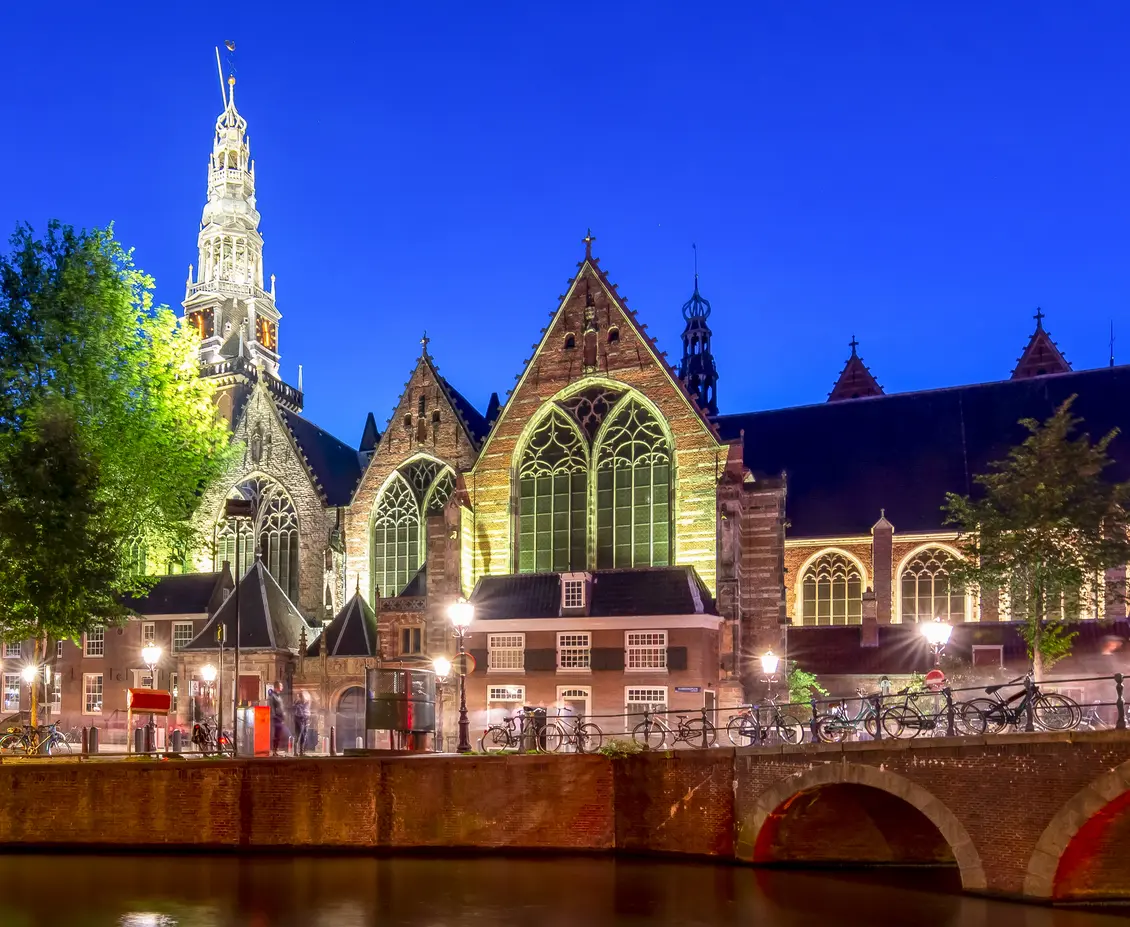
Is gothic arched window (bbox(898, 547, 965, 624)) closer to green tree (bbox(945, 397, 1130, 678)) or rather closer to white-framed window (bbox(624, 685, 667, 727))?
green tree (bbox(945, 397, 1130, 678))

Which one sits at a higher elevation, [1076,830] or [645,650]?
[645,650]

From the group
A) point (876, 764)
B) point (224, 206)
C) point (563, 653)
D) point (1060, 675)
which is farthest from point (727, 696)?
point (224, 206)

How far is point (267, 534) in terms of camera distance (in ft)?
151

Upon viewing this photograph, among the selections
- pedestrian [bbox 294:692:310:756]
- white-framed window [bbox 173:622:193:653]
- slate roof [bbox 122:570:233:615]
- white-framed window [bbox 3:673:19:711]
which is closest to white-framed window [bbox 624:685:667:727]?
pedestrian [bbox 294:692:310:756]

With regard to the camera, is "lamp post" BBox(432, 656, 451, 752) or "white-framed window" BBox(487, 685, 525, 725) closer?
"white-framed window" BBox(487, 685, 525, 725)

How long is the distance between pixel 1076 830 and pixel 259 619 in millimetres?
29816

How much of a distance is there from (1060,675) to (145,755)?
85.0ft

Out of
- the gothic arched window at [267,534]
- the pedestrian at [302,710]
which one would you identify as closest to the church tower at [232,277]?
the gothic arched window at [267,534]

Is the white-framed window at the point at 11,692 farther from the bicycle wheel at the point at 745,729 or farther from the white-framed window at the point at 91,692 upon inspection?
the bicycle wheel at the point at 745,729

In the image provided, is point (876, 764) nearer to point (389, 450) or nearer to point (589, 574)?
point (589, 574)

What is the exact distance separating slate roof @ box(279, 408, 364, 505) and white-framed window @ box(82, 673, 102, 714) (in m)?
11.0

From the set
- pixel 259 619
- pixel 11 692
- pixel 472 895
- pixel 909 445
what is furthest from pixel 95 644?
pixel 909 445

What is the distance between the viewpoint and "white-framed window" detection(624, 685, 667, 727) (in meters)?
34.2

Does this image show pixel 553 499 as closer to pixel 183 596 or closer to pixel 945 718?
pixel 183 596
